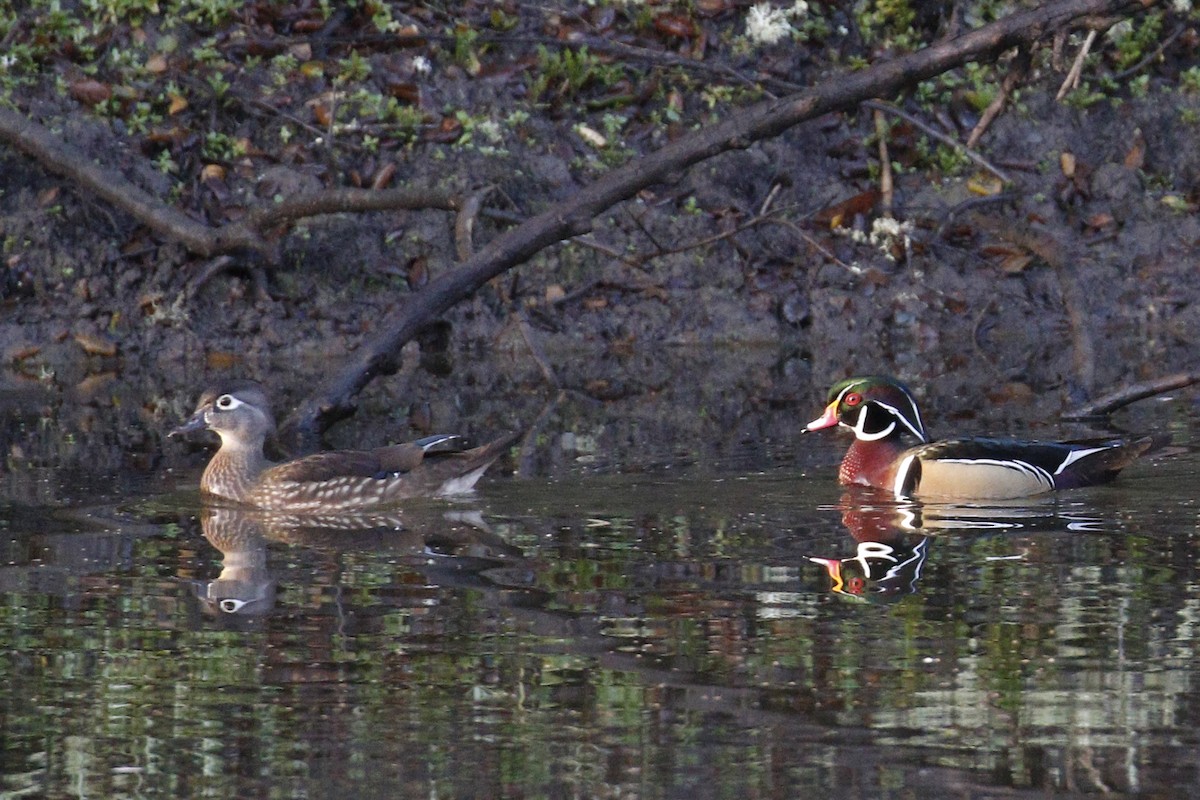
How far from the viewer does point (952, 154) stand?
1636cm

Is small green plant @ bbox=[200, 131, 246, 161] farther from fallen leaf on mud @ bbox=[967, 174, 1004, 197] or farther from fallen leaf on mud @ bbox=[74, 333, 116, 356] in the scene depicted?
fallen leaf on mud @ bbox=[967, 174, 1004, 197]

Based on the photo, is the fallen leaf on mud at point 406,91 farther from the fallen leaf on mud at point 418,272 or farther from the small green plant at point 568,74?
the fallen leaf on mud at point 418,272

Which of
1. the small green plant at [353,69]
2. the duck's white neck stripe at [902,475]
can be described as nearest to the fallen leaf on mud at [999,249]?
the small green plant at [353,69]

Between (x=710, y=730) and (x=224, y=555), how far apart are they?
3370 millimetres

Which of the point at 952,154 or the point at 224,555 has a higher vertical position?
the point at 952,154

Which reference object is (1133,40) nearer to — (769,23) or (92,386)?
(769,23)

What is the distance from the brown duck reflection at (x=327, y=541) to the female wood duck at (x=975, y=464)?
2074mm

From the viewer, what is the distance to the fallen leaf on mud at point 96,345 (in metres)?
14.8

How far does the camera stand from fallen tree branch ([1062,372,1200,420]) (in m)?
10.6

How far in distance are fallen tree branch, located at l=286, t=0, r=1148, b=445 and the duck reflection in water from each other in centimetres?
296

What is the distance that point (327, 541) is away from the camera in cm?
838

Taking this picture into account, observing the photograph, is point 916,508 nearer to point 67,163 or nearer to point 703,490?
point 703,490

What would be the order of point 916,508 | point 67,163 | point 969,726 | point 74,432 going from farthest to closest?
point 67,163 → point 74,432 → point 916,508 → point 969,726

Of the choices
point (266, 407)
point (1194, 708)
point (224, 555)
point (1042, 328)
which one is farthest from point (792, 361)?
point (1194, 708)
